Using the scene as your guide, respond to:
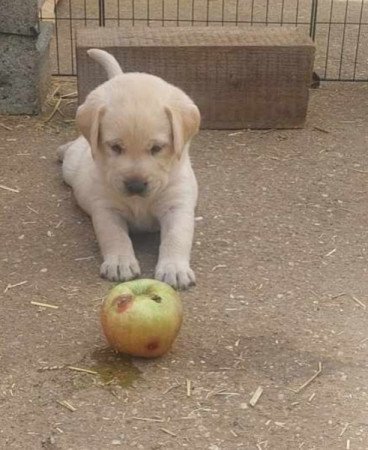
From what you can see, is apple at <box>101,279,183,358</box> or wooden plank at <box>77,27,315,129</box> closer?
apple at <box>101,279,183,358</box>

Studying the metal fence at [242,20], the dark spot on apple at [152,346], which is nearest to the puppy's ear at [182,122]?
the dark spot on apple at [152,346]

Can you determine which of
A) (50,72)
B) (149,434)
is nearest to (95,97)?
(149,434)

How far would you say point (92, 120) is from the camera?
3.91 m

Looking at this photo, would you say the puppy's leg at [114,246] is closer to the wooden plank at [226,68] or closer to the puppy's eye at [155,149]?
the puppy's eye at [155,149]

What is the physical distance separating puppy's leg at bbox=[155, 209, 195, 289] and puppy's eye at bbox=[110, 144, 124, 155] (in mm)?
431

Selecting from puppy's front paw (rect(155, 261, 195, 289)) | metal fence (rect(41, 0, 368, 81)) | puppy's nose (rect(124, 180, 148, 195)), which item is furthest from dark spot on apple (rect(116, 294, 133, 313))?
metal fence (rect(41, 0, 368, 81))

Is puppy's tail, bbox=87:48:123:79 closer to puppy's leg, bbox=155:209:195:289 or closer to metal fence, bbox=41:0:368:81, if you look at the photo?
puppy's leg, bbox=155:209:195:289

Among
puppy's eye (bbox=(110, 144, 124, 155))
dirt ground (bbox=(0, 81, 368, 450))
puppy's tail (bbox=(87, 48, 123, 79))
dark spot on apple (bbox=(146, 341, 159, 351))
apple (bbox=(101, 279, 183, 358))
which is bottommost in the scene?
dirt ground (bbox=(0, 81, 368, 450))

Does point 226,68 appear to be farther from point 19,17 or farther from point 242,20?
point 242,20

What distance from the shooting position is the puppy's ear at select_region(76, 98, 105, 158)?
3.88 metres

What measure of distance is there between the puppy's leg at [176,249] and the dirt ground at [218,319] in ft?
0.27

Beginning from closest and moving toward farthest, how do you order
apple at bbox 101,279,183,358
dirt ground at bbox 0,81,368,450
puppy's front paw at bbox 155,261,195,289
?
dirt ground at bbox 0,81,368,450 < apple at bbox 101,279,183,358 < puppy's front paw at bbox 155,261,195,289

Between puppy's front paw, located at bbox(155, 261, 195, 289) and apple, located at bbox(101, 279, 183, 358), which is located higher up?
apple, located at bbox(101, 279, 183, 358)

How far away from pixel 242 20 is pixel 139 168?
5115 mm
